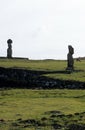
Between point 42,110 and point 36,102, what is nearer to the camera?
point 42,110

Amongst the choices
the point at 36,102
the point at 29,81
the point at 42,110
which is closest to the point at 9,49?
the point at 29,81

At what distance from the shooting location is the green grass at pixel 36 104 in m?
32.4

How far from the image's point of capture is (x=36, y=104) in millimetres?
37562

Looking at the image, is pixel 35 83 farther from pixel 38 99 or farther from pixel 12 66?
pixel 38 99

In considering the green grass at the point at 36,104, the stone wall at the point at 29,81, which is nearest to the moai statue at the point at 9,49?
the stone wall at the point at 29,81

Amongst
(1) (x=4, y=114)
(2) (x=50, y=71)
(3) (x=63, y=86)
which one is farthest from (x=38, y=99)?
(2) (x=50, y=71)

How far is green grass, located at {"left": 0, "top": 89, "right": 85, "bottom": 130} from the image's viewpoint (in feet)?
106

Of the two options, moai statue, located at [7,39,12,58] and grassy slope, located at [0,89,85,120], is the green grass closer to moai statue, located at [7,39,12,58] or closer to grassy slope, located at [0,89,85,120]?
grassy slope, located at [0,89,85,120]

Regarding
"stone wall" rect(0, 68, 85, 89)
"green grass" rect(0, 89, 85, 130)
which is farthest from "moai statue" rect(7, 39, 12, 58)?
"green grass" rect(0, 89, 85, 130)

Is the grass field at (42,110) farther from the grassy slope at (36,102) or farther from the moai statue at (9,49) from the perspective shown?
the moai statue at (9,49)

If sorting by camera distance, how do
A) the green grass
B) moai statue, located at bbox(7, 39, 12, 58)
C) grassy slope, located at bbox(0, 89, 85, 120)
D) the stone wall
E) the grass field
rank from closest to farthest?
the grass field < the green grass < grassy slope, located at bbox(0, 89, 85, 120) < the stone wall < moai statue, located at bbox(7, 39, 12, 58)

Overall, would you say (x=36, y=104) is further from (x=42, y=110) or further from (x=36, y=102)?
(x=42, y=110)

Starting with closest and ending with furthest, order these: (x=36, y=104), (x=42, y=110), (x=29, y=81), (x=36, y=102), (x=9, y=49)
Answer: (x=42, y=110) → (x=36, y=104) → (x=36, y=102) → (x=29, y=81) → (x=9, y=49)

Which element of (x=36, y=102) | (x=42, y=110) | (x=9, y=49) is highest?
(x=9, y=49)
